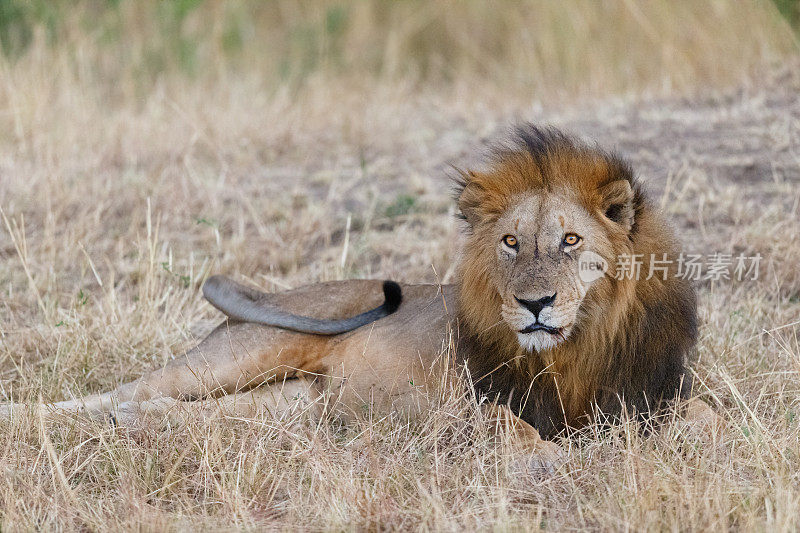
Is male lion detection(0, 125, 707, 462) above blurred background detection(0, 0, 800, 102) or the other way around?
the other way around

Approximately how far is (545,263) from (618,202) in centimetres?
34

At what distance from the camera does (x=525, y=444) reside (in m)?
3.26

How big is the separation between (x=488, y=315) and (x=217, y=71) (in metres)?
7.19

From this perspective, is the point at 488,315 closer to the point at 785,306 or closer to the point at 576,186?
the point at 576,186

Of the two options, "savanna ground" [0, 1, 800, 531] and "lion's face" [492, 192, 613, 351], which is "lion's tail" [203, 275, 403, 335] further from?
"lion's face" [492, 192, 613, 351]

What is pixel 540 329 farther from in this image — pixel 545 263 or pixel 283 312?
pixel 283 312

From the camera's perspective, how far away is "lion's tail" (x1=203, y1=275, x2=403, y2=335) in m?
4.00

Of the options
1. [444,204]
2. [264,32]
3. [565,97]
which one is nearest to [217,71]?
[264,32]

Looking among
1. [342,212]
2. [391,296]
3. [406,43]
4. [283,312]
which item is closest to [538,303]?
[391,296]

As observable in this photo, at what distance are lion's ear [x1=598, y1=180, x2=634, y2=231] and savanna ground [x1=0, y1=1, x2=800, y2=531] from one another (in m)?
0.65

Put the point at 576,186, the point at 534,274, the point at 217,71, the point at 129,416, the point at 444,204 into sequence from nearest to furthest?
1. the point at 534,274
2. the point at 576,186
3. the point at 129,416
4. the point at 444,204
5. the point at 217,71

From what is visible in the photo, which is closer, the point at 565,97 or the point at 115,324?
the point at 115,324

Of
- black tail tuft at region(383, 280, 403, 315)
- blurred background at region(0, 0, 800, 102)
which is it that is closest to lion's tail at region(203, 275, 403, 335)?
black tail tuft at region(383, 280, 403, 315)

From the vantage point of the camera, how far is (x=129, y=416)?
376cm
